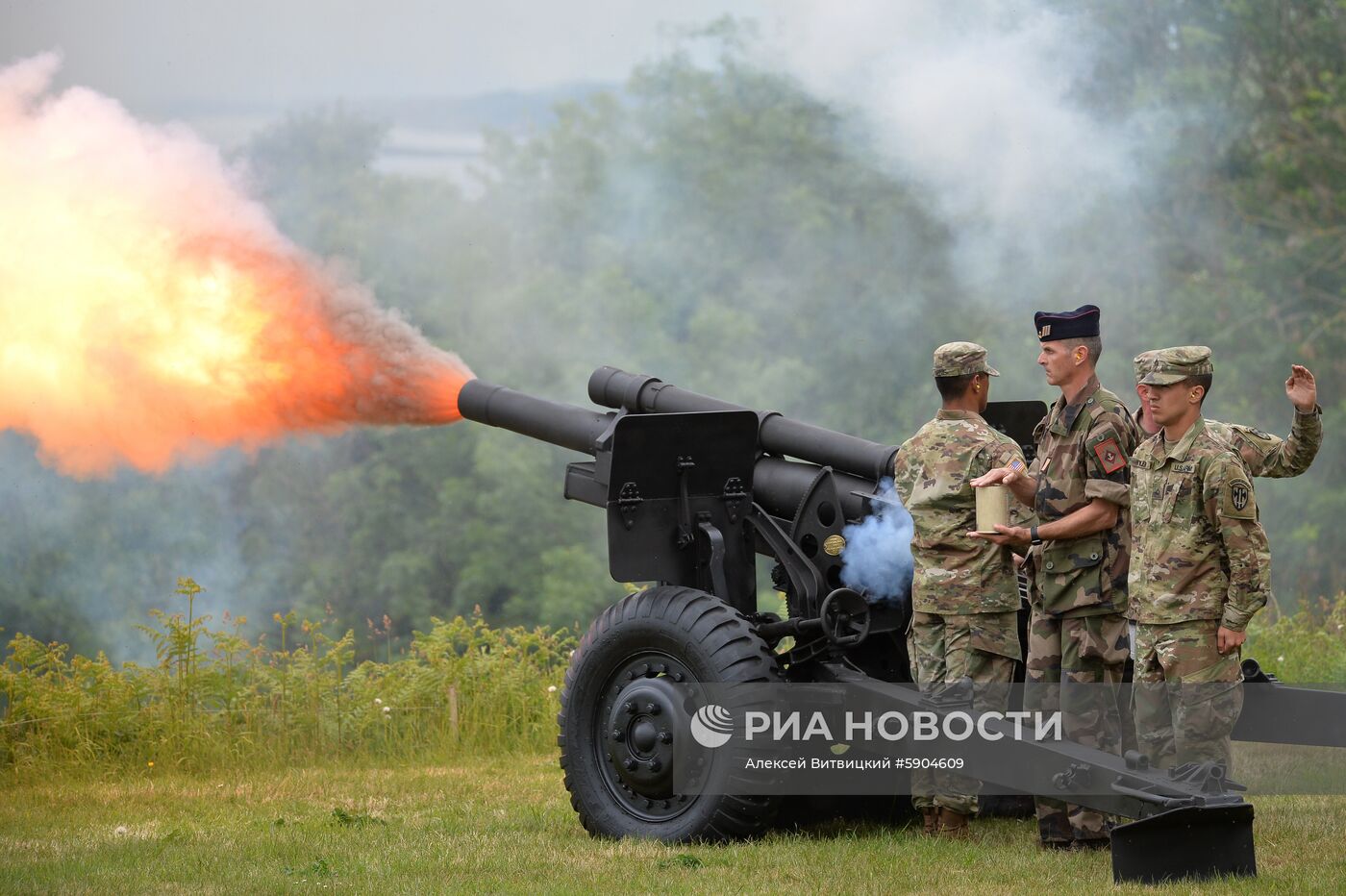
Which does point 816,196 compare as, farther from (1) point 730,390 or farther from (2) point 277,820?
(2) point 277,820

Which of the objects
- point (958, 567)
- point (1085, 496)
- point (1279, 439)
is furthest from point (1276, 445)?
point (958, 567)

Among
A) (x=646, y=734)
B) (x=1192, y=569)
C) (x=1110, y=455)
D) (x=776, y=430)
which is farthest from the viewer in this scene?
(x=776, y=430)

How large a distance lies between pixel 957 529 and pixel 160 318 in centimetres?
529

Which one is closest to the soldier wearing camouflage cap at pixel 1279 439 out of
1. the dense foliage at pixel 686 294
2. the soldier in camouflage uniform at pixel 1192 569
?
the soldier in camouflage uniform at pixel 1192 569

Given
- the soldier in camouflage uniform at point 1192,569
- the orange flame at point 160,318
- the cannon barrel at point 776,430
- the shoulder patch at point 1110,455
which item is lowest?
the soldier in camouflage uniform at point 1192,569

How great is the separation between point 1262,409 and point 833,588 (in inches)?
732

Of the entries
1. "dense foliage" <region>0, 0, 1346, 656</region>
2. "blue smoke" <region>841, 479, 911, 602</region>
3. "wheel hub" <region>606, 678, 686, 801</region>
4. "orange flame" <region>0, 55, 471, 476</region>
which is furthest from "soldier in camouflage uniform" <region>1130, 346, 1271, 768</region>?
"dense foliage" <region>0, 0, 1346, 656</region>

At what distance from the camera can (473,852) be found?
6949 millimetres

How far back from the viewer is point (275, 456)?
98.4 ft

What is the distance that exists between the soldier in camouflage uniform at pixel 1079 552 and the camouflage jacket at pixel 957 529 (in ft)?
0.58

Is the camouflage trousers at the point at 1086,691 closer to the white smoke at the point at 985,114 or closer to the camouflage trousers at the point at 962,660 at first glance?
the camouflage trousers at the point at 962,660

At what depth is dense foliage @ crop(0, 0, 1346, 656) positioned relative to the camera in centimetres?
2419

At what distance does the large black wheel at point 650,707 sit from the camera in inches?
275

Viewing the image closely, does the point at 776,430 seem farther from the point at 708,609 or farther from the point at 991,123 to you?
the point at 991,123
